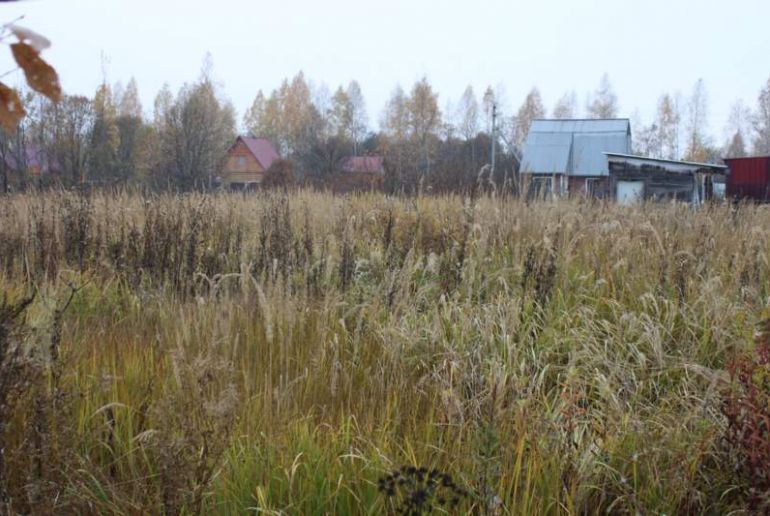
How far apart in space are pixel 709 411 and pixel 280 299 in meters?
2.22

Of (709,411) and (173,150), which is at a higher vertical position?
(173,150)

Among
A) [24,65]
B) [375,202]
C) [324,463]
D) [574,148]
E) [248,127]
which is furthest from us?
[248,127]

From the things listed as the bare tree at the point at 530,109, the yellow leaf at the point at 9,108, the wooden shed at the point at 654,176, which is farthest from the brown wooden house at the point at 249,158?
the yellow leaf at the point at 9,108

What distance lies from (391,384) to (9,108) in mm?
2215

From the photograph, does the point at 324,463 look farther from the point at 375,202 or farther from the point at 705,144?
the point at 705,144

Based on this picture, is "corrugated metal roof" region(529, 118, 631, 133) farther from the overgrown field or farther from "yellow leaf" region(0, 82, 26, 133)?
"yellow leaf" region(0, 82, 26, 133)

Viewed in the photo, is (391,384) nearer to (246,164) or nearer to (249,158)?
(249,158)

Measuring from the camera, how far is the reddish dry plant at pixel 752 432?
220 centimetres

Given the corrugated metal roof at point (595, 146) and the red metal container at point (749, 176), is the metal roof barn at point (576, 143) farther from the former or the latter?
the red metal container at point (749, 176)

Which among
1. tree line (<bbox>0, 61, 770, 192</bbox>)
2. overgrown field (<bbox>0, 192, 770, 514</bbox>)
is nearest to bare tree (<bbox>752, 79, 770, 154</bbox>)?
tree line (<bbox>0, 61, 770, 192</bbox>)

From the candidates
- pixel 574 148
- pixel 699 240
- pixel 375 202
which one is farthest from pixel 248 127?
pixel 699 240

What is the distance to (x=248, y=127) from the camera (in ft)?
232

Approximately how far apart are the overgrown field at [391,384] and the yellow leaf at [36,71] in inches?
43.9

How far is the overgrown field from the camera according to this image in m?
2.20
